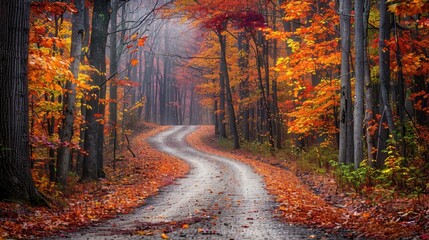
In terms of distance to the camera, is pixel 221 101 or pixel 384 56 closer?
pixel 384 56

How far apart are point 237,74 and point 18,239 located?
2784cm

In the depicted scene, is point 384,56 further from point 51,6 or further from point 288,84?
point 51,6

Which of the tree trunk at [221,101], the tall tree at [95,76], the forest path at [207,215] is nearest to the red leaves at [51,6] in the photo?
the tall tree at [95,76]

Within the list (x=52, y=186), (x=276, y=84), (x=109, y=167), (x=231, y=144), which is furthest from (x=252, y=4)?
(x=52, y=186)

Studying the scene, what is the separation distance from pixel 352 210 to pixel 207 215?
3428 millimetres

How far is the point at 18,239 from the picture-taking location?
6590mm

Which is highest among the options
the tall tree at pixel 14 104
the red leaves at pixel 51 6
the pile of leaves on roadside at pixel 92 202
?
the red leaves at pixel 51 6

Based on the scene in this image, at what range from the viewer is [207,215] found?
31.4ft

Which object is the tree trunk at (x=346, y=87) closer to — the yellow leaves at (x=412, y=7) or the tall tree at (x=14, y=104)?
the yellow leaves at (x=412, y=7)

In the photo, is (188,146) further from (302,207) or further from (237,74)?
(302,207)

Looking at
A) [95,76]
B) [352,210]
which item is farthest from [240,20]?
[352,210]

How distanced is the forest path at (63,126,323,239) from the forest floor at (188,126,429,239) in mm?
544

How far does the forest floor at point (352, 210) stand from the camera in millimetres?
7016

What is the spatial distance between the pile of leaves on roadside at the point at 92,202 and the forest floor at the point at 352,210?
4.23 metres
